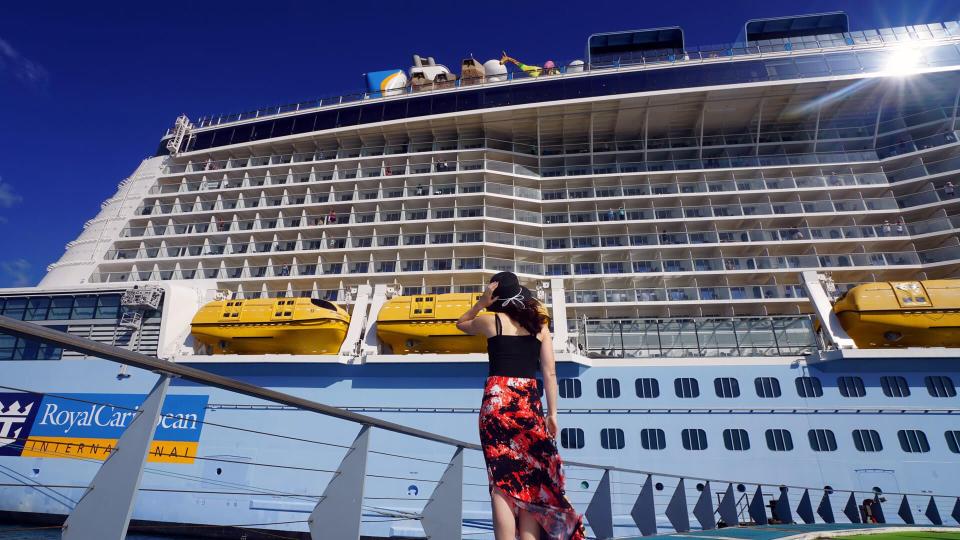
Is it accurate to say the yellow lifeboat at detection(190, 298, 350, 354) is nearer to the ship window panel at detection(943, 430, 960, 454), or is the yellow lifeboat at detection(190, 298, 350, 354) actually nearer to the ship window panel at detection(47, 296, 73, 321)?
the ship window panel at detection(47, 296, 73, 321)

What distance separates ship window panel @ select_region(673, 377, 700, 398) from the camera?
11.6 m

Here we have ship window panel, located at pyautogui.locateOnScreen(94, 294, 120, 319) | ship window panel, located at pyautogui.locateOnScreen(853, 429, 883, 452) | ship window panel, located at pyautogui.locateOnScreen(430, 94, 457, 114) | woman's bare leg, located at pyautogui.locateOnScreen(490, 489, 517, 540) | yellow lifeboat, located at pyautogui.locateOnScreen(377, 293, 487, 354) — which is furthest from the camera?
ship window panel, located at pyautogui.locateOnScreen(430, 94, 457, 114)

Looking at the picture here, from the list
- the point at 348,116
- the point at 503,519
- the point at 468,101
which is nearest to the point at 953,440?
the point at 503,519

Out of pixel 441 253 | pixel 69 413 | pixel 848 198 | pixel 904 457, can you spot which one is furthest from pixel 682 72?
pixel 69 413

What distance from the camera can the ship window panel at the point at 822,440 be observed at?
10695 millimetres

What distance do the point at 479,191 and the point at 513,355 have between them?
1690 cm

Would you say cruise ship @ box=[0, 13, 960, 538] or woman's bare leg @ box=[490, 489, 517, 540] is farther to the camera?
cruise ship @ box=[0, 13, 960, 538]

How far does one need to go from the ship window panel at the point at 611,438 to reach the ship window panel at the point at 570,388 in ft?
3.55

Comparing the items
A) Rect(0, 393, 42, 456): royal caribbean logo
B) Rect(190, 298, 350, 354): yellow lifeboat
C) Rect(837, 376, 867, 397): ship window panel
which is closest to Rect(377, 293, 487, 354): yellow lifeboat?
Rect(190, 298, 350, 354): yellow lifeboat

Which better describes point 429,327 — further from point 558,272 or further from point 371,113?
point 371,113

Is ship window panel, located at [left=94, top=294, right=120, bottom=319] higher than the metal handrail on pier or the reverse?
higher

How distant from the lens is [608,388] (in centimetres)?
1178

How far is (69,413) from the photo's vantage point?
41.3 feet

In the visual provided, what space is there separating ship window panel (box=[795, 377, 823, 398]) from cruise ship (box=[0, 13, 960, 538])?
0.07m
